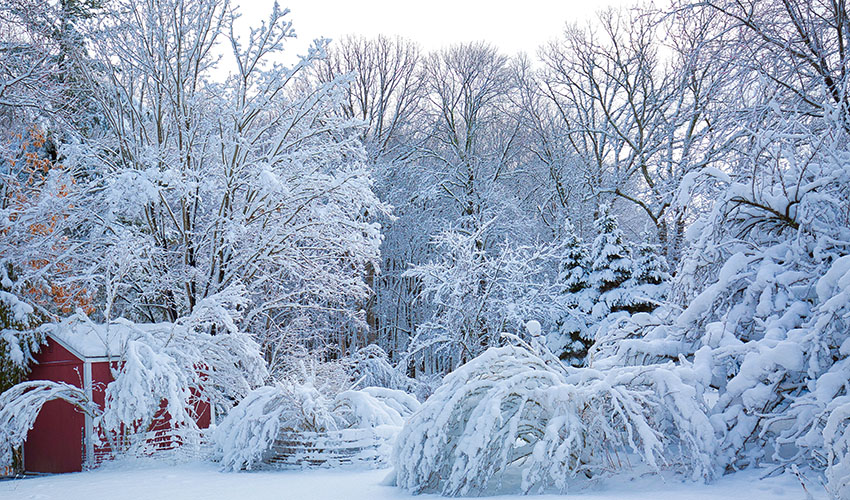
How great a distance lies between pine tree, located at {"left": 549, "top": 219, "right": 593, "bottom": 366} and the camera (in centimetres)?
1716

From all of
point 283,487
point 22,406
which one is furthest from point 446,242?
point 283,487

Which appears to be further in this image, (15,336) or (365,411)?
(15,336)

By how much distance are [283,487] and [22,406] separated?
15.8ft

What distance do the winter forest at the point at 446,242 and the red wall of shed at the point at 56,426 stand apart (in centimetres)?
19

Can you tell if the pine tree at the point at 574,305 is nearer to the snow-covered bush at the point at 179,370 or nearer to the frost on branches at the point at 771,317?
the snow-covered bush at the point at 179,370

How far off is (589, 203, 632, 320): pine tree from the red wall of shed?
424 inches

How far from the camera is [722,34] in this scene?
7.23 m

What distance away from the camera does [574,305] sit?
1772 cm

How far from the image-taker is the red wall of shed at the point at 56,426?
36.7ft

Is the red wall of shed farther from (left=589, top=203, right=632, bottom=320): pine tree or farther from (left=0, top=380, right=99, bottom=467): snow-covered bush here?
(left=589, top=203, right=632, bottom=320): pine tree

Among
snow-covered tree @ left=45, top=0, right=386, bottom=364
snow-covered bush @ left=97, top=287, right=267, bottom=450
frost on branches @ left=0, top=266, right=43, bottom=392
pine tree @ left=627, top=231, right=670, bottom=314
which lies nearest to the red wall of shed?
frost on branches @ left=0, top=266, right=43, bottom=392

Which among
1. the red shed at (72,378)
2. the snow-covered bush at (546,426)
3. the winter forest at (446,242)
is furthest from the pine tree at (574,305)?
the snow-covered bush at (546,426)

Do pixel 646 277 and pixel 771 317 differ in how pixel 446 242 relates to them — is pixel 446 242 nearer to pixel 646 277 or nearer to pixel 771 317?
pixel 646 277

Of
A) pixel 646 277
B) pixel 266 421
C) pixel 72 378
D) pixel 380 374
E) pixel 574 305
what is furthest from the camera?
pixel 380 374
